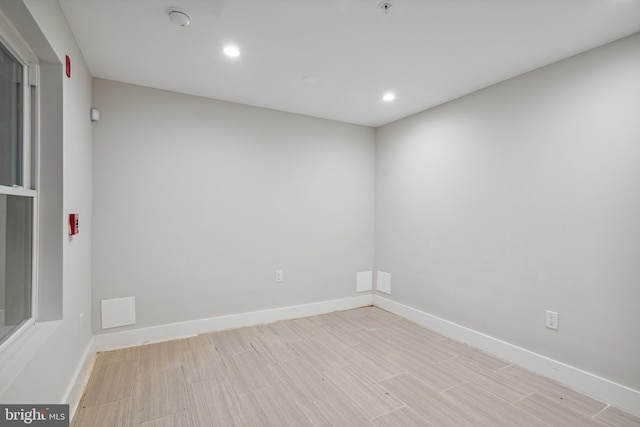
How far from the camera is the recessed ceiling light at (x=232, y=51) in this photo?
2.20m

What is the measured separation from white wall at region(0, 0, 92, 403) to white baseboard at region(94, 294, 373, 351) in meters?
0.28

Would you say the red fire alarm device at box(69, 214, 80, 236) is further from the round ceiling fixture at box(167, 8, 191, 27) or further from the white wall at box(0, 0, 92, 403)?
the round ceiling fixture at box(167, 8, 191, 27)

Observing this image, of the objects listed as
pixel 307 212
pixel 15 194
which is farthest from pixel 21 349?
pixel 307 212

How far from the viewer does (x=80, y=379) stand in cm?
208

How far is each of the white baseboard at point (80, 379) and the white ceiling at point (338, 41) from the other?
227 cm

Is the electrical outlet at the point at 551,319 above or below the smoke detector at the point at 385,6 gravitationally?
below

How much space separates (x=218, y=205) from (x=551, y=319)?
10.2ft

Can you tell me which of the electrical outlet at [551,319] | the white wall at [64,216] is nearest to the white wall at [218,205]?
the white wall at [64,216]

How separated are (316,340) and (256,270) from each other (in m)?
1.00

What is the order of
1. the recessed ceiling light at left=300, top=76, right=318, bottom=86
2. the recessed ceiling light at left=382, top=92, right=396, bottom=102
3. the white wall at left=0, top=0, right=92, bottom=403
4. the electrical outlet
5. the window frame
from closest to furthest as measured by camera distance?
1. the white wall at left=0, top=0, right=92, bottom=403
2. the window frame
3. the electrical outlet
4. the recessed ceiling light at left=300, top=76, right=318, bottom=86
5. the recessed ceiling light at left=382, top=92, right=396, bottom=102

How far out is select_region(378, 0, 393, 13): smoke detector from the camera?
170 centimetres

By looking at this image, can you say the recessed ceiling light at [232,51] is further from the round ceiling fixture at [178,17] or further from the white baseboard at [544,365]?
the white baseboard at [544,365]

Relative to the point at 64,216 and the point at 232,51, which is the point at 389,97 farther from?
the point at 64,216

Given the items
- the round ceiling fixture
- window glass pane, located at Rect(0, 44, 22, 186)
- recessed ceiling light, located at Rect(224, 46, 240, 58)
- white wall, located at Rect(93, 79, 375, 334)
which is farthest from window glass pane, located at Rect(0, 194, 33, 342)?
recessed ceiling light, located at Rect(224, 46, 240, 58)
